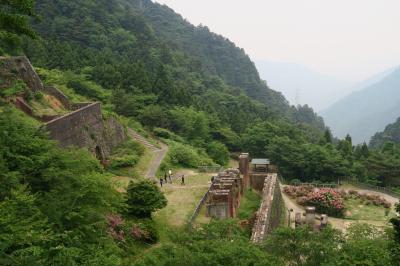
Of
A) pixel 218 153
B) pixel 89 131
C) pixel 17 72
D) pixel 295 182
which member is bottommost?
pixel 295 182

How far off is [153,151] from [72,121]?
10.9 metres

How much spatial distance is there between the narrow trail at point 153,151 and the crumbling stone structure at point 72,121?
2936 mm

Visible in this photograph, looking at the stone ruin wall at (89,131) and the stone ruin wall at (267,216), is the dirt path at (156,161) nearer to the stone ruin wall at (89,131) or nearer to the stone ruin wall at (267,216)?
the stone ruin wall at (89,131)

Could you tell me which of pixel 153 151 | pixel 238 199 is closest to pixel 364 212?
pixel 238 199

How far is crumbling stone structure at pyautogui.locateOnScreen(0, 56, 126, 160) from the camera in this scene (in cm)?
2392

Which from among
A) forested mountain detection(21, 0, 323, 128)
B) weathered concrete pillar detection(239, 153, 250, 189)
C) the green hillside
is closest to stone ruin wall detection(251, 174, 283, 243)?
the green hillside

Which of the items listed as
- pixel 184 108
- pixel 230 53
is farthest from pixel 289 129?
pixel 230 53

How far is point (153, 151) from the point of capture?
3491 centimetres

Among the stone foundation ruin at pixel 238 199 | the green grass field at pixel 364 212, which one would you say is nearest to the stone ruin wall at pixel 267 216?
the stone foundation ruin at pixel 238 199

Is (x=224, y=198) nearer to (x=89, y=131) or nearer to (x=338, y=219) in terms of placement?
(x=89, y=131)

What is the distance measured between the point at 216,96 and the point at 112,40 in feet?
61.8

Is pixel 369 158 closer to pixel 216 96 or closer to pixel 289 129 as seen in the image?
pixel 289 129

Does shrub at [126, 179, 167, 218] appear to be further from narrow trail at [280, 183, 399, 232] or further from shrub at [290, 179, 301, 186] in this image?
shrub at [290, 179, 301, 186]

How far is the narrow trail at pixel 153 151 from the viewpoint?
98.7ft
